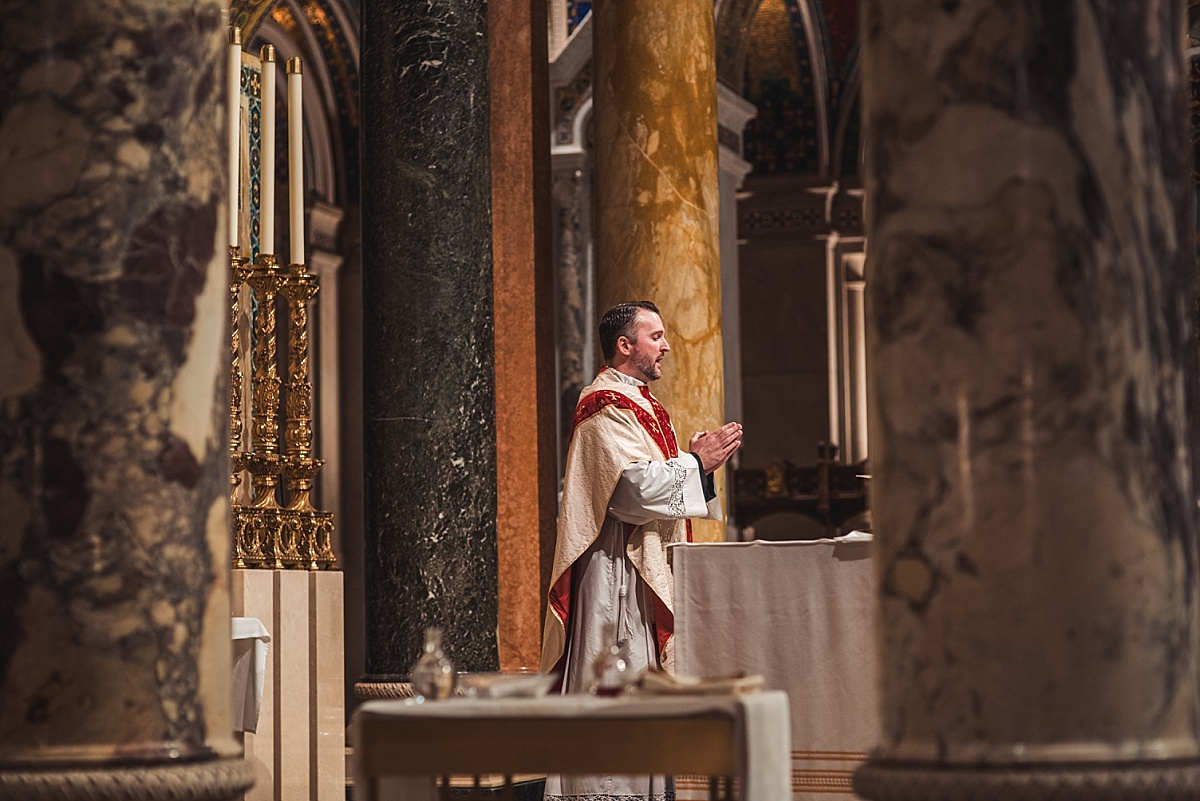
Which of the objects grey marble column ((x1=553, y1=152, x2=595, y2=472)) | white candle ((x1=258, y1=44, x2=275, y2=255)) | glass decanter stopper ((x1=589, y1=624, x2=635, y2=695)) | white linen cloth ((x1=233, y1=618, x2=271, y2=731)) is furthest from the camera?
grey marble column ((x1=553, y1=152, x2=595, y2=472))

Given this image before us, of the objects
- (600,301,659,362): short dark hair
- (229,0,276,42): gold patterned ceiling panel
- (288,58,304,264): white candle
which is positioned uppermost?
(229,0,276,42): gold patterned ceiling panel

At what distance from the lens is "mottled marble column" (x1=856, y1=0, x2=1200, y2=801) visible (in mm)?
3201

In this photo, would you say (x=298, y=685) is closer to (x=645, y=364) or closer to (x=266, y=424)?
(x=266, y=424)

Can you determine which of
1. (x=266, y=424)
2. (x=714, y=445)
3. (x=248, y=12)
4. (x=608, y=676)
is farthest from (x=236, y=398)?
(x=248, y=12)

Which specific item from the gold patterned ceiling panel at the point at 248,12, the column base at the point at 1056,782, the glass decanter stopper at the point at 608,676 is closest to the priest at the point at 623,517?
the glass decanter stopper at the point at 608,676

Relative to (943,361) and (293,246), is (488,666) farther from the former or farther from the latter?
(943,361)

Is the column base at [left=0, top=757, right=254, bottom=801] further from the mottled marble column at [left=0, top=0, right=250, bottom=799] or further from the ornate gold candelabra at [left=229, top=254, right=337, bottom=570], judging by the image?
the ornate gold candelabra at [left=229, top=254, right=337, bottom=570]

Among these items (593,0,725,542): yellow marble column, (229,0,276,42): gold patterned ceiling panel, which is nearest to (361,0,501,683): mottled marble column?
(593,0,725,542): yellow marble column

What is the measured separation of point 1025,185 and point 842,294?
46.6 ft

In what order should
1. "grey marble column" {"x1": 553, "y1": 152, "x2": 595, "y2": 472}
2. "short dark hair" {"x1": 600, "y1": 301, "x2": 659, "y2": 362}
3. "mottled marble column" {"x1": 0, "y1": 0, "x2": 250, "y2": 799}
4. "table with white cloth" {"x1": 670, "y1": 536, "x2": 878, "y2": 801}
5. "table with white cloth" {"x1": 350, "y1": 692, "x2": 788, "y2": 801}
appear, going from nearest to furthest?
"table with white cloth" {"x1": 350, "y1": 692, "x2": 788, "y2": 801} → "mottled marble column" {"x1": 0, "y1": 0, "x2": 250, "y2": 799} → "table with white cloth" {"x1": 670, "y1": 536, "x2": 878, "y2": 801} → "short dark hair" {"x1": 600, "y1": 301, "x2": 659, "y2": 362} → "grey marble column" {"x1": 553, "y1": 152, "x2": 595, "y2": 472}

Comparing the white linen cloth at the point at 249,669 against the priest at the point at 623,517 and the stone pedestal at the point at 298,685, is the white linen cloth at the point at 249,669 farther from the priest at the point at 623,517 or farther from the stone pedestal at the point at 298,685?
the priest at the point at 623,517

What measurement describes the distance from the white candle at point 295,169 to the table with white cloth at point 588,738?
3688 mm

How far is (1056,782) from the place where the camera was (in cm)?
315

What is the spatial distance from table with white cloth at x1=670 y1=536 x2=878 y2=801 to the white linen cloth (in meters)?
1.42
